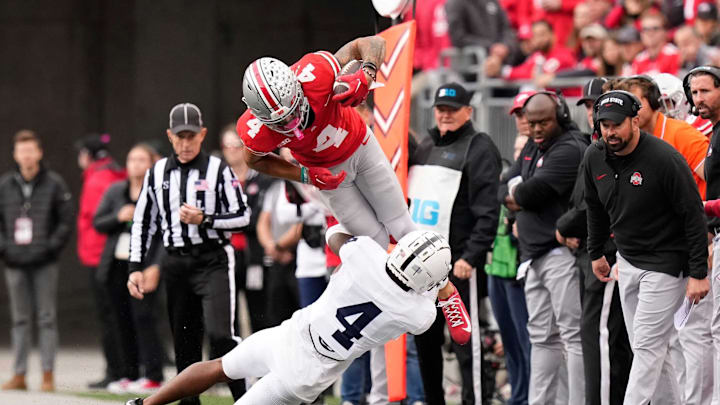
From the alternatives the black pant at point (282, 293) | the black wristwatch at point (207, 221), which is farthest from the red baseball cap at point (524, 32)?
the black wristwatch at point (207, 221)

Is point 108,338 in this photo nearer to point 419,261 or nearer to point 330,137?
point 330,137

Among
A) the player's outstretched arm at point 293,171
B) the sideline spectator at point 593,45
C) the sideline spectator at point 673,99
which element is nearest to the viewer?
the player's outstretched arm at point 293,171

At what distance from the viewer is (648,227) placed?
20.5ft

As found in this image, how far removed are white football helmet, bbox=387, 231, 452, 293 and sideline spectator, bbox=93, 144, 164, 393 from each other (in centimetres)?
427

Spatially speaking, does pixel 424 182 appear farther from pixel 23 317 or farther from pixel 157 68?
pixel 157 68

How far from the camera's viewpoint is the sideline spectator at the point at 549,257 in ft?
23.3

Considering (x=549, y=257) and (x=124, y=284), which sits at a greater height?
(x=549, y=257)

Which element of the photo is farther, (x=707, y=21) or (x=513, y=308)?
(x=707, y=21)

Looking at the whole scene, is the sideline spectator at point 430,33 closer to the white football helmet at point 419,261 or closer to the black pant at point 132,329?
the black pant at point 132,329

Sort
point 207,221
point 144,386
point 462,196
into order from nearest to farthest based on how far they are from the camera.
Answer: point 207,221 < point 462,196 < point 144,386

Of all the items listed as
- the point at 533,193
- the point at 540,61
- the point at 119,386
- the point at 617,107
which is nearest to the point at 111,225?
the point at 119,386

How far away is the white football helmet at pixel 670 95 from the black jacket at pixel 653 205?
3.12 ft

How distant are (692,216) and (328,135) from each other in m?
1.97

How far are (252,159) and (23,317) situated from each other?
466 centimetres
